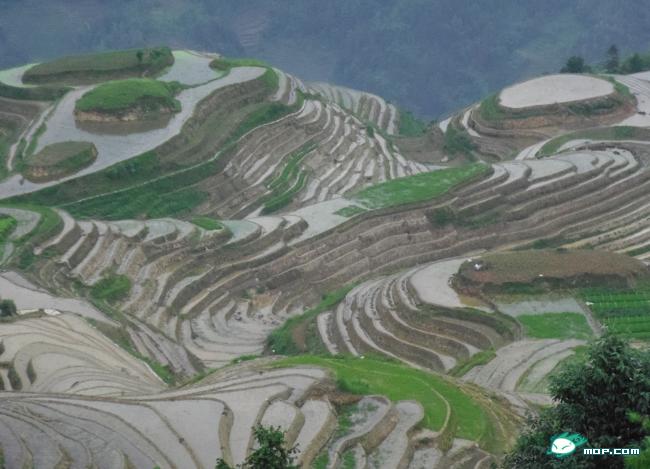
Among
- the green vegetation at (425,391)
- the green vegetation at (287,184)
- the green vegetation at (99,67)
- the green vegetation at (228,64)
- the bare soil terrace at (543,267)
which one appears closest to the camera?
the green vegetation at (425,391)

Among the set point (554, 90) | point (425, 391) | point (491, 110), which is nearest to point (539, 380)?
point (425, 391)

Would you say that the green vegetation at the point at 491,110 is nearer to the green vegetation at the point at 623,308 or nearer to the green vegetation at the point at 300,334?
the green vegetation at the point at 300,334

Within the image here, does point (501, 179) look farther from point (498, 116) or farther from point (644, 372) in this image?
point (644, 372)

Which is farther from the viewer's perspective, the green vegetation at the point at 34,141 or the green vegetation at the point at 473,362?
the green vegetation at the point at 34,141

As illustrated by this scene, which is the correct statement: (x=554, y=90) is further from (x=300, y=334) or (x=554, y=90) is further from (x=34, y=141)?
(x=300, y=334)

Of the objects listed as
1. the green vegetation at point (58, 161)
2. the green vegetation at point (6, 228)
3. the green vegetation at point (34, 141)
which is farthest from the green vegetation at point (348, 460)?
the green vegetation at point (34, 141)

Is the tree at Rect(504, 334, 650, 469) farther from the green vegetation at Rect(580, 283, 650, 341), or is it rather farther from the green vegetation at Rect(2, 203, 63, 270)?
the green vegetation at Rect(2, 203, 63, 270)

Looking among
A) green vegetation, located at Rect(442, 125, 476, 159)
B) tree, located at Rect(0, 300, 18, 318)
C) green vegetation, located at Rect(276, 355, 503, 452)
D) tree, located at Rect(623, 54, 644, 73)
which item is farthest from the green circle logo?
tree, located at Rect(623, 54, 644, 73)
